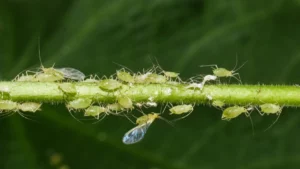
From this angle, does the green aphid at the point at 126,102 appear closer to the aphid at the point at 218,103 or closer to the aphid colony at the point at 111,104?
the aphid colony at the point at 111,104

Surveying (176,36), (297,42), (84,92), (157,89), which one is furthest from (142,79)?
(297,42)

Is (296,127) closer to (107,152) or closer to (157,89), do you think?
(107,152)

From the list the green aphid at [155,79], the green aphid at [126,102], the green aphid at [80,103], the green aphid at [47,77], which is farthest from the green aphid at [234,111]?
the green aphid at [47,77]

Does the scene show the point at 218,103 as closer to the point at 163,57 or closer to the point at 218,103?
the point at 218,103

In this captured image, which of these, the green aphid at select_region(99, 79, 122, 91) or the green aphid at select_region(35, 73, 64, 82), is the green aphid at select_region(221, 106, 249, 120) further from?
the green aphid at select_region(35, 73, 64, 82)

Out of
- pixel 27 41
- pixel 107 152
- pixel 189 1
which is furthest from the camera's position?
pixel 107 152
